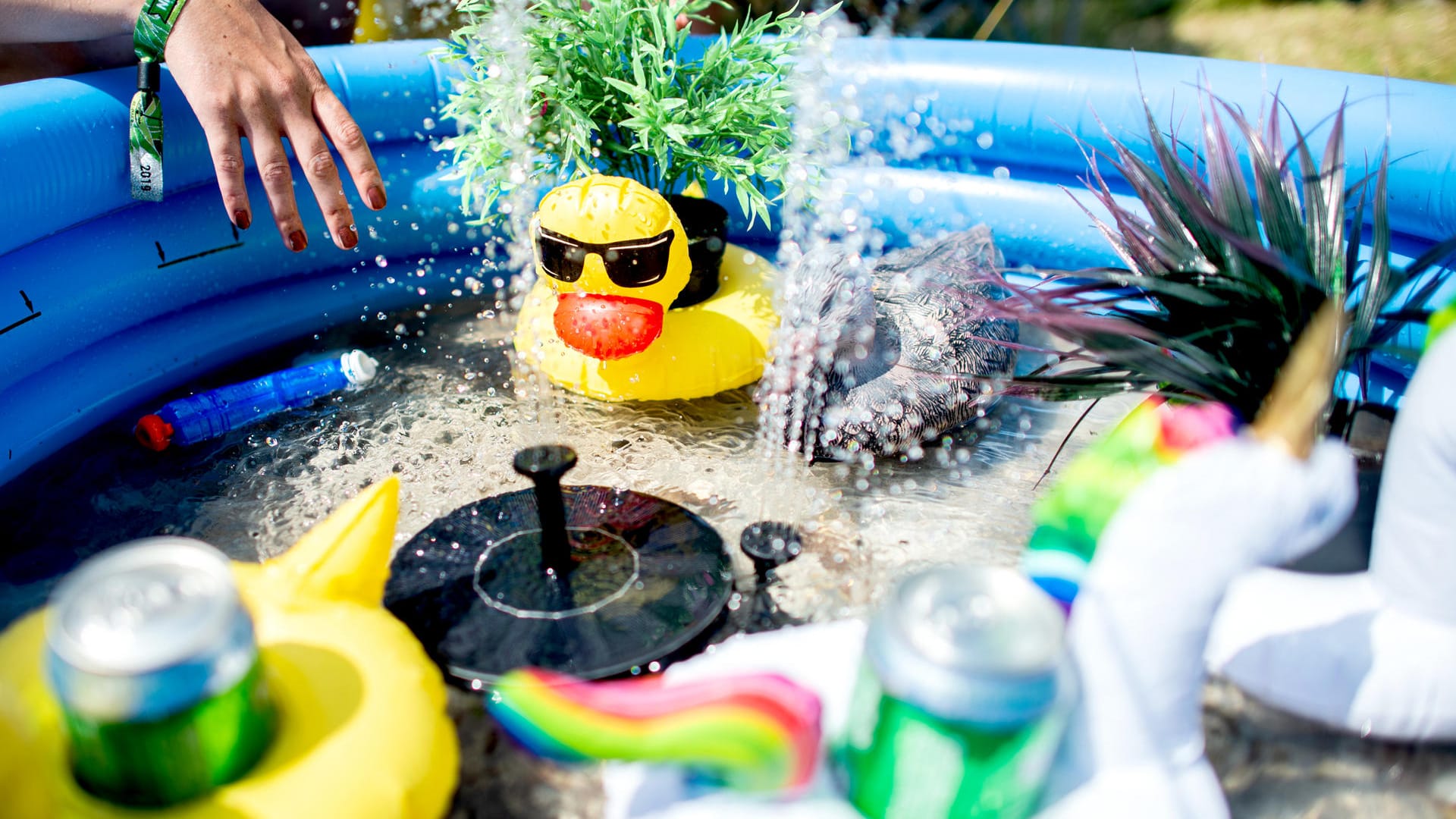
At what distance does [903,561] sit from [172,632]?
49.8 inches

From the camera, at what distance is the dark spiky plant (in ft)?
5.00

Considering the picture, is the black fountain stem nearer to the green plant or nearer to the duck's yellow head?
the duck's yellow head

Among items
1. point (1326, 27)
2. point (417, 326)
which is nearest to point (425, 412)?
point (417, 326)

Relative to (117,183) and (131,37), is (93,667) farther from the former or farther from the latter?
(131,37)

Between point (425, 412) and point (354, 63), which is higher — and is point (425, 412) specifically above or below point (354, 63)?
below

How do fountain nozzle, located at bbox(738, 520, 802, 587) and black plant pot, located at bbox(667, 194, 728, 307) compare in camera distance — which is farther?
black plant pot, located at bbox(667, 194, 728, 307)

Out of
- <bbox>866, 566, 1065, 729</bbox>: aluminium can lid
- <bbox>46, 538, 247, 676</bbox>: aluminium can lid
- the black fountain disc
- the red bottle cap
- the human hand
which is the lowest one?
the red bottle cap

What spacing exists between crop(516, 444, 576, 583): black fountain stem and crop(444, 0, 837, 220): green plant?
2.96 ft

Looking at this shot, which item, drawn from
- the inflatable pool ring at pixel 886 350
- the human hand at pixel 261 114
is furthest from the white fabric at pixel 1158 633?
the human hand at pixel 261 114

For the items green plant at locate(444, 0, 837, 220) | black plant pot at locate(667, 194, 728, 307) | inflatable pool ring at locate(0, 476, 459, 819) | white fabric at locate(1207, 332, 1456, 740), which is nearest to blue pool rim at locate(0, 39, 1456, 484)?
green plant at locate(444, 0, 837, 220)

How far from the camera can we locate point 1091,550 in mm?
1418

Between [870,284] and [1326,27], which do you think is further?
[1326,27]

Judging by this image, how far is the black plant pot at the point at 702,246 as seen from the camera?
2.22m

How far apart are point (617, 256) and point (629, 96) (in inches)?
17.7
